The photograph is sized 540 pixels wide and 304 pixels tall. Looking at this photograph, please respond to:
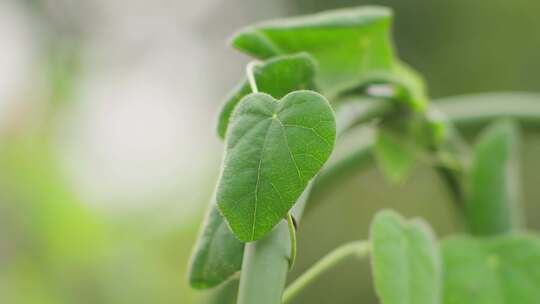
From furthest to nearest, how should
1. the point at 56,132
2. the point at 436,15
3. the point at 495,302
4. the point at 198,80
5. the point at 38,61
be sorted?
the point at 198,80 → the point at 436,15 → the point at 38,61 → the point at 56,132 → the point at 495,302

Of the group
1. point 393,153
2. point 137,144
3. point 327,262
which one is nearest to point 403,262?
point 327,262

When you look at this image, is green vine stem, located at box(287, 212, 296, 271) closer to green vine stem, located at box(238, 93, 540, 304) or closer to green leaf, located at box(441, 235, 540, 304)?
green vine stem, located at box(238, 93, 540, 304)

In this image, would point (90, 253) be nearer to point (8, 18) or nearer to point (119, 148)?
point (119, 148)

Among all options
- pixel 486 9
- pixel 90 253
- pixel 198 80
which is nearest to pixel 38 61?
pixel 90 253

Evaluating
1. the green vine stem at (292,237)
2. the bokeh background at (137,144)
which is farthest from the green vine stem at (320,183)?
the bokeh background at (137,144)

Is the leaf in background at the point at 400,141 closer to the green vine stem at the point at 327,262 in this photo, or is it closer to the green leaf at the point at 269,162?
the green vine stem at the point at 327,262

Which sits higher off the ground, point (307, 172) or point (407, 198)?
point (307, 172)
